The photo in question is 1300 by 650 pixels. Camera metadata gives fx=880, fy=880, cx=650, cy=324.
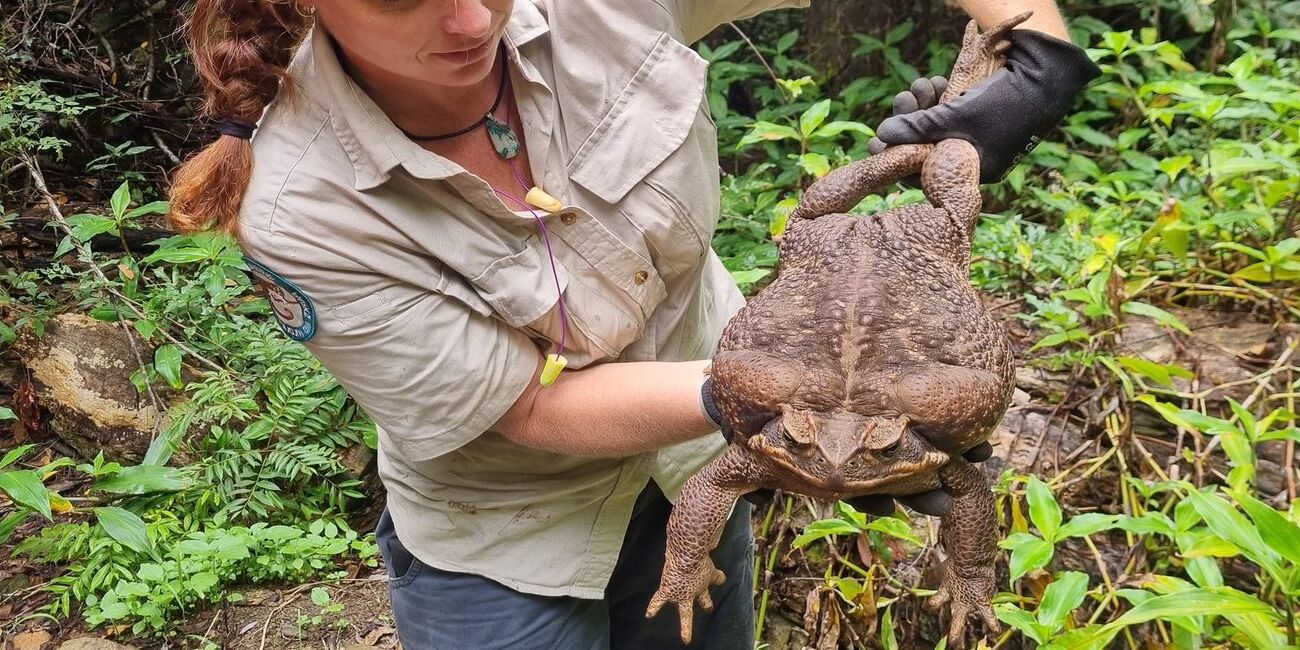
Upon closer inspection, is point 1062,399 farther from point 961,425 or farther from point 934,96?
point 961,425

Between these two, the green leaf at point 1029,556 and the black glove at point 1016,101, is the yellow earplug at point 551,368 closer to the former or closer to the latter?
the black glove at point 1016,101

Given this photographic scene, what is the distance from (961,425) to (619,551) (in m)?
1.09

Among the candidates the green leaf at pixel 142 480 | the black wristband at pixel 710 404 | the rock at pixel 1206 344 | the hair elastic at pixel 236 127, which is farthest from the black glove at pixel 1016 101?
the green leaf at pixel 142 480

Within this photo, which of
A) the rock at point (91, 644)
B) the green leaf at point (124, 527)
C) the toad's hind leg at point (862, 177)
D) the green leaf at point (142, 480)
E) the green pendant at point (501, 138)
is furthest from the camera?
the rock at point (91, 644)

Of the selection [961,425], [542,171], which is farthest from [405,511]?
[961,425]

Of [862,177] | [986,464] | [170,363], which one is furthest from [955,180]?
[170,363]

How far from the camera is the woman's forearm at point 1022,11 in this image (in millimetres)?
2004

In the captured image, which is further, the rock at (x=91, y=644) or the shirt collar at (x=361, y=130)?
the rock at (x=91, y=644)

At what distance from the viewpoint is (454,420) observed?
1.89 meters

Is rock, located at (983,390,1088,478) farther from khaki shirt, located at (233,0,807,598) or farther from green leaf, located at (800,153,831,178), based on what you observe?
khaki shirt, located at (233,0,807,598)

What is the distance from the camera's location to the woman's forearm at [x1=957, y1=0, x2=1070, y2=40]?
2004mm

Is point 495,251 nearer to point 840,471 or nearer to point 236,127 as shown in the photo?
point 236,127

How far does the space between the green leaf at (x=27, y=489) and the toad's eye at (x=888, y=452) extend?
7.49 ft

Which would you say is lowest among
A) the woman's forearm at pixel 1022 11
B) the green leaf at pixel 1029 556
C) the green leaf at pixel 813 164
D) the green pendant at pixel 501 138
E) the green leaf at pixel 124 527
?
the green leaf at pixel 124 527
